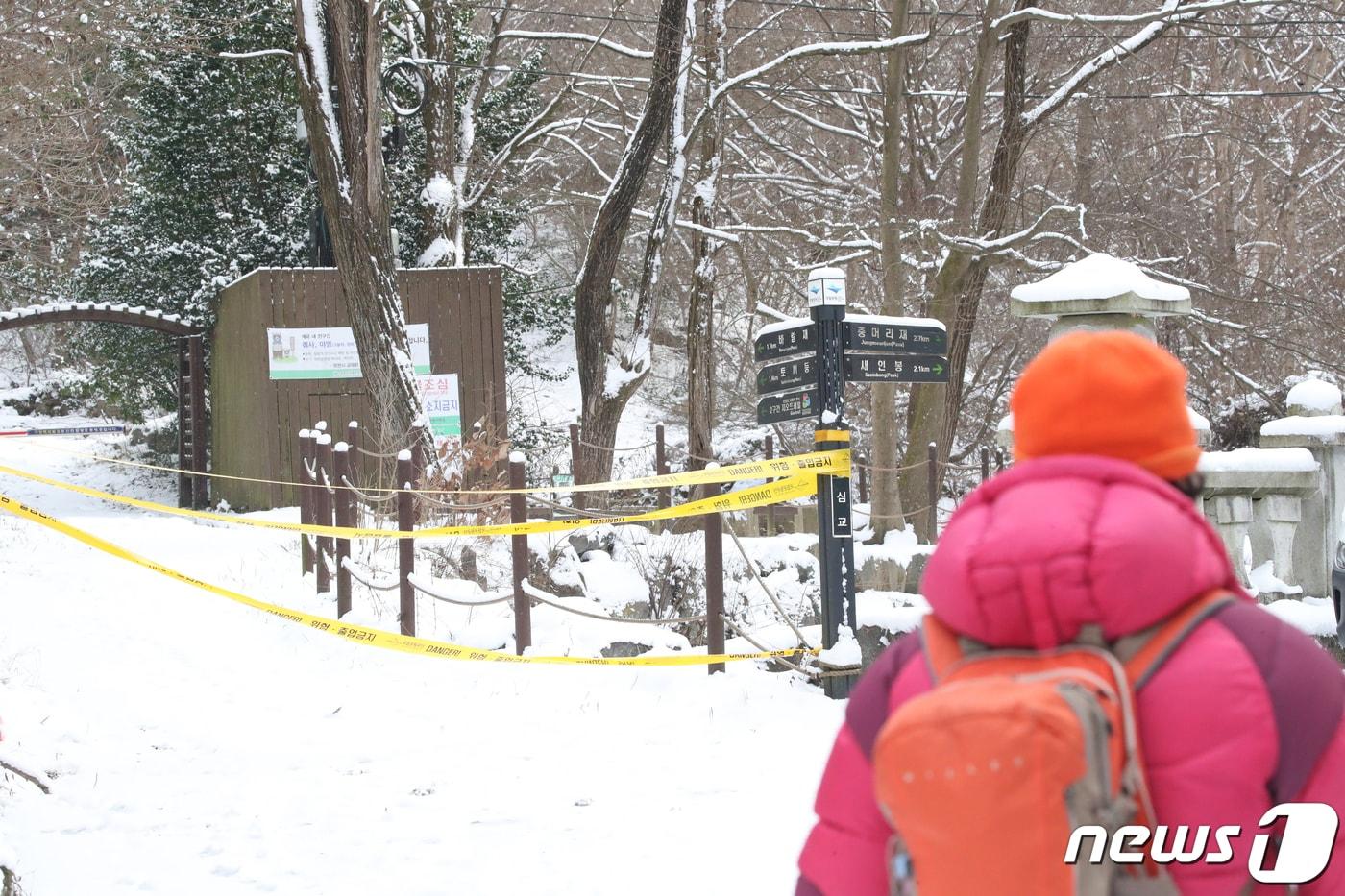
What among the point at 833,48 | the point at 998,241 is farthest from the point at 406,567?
the point at 998,241

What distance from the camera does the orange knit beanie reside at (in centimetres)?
186

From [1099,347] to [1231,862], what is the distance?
68 cm

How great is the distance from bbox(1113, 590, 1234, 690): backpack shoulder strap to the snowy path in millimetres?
3136

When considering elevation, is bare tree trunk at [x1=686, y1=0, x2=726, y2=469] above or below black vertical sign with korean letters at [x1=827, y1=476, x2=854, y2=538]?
above

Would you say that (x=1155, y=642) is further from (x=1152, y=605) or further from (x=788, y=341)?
(x=788, y=341)

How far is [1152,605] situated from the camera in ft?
5.47

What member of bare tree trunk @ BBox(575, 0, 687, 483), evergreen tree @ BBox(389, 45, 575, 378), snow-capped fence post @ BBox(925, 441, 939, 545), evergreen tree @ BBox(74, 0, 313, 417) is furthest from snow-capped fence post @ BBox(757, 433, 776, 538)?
evergreen tree @ BBox(74, 0, 313, 417)

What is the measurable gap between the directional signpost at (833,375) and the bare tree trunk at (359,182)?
627 centimetres

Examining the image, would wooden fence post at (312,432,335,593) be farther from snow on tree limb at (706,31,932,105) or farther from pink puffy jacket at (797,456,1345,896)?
pink puffy jacket at (797,456,1345,896)

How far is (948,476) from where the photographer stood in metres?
24.0

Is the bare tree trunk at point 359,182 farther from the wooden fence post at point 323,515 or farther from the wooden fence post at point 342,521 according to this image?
the wooden fence post at point 342,521

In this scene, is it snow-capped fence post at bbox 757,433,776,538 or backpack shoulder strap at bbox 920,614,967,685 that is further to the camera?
snow-capped fence post at bbox 757,433,776,538

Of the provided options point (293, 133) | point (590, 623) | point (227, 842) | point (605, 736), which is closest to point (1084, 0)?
point (293, 133)

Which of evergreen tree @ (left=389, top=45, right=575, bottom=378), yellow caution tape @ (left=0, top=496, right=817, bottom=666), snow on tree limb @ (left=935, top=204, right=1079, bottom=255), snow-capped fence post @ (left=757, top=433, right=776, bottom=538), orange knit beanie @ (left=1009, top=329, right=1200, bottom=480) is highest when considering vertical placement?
evergreen tree @ (left=389, top=45, right=575, bottom=378)
